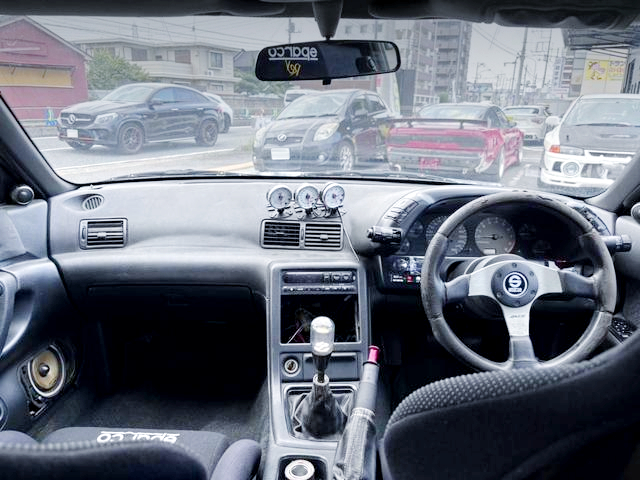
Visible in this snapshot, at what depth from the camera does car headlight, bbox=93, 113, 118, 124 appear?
312 cm

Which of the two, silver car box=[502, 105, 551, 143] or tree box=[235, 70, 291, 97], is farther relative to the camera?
silver car box=[502, 105, 551, 143]

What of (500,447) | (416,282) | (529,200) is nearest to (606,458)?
(500,447)

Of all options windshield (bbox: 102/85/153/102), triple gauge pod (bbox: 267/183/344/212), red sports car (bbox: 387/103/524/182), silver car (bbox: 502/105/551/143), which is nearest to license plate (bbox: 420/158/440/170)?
red sports car (bbox: 387/103/524/182)

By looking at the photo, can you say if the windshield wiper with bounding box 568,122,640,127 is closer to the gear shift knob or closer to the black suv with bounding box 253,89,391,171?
the black suv with bounding box 253,89,391,171

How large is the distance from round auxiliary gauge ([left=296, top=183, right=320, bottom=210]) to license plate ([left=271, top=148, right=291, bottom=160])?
450mm

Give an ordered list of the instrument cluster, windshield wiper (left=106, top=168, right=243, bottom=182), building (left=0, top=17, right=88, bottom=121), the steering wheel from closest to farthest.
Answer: the steering wheel < the instrument cluster < building (left=0, top=17, right=88, bottom=121) < windshield wiper (left=106, top=168, right=243, bottom=182)

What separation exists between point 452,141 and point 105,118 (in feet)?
6.39

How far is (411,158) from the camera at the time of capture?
3.22 metres

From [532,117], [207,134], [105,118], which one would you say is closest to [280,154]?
[207,134]

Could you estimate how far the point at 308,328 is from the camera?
274cm

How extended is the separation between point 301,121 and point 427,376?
1.61m

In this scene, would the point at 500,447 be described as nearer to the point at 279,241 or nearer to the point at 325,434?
the point at 325,434

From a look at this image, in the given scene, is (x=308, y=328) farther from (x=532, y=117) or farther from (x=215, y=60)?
(x=532, y=117)

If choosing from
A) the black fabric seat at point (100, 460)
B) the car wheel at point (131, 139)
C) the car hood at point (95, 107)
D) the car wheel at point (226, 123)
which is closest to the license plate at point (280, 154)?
the car wheel at point (226, 123)
